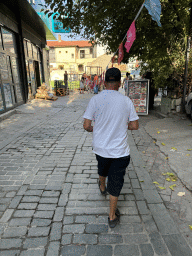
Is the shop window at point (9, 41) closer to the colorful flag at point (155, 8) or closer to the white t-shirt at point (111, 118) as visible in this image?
the colorful flag at point (155, 8)

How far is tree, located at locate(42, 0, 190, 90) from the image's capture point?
5.91 meters

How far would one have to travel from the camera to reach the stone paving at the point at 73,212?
213 cm

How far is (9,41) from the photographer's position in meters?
10.1

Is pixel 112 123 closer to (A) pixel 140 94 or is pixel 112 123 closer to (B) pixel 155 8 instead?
(B) pixel 155 8

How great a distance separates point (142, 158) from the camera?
4445 millimetres

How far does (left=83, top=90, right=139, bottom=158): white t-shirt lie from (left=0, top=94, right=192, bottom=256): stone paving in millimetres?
958

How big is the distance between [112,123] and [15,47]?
11.2 meters

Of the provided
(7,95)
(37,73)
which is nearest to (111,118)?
(7,95)

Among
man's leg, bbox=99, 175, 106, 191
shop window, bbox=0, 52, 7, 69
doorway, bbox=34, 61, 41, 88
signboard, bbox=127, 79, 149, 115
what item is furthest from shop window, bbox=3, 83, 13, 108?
man's leg, bbox=99, 175, 106, 191

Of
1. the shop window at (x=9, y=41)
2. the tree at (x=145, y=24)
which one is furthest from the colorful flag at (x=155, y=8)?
the shop window at (x=9, y=41)

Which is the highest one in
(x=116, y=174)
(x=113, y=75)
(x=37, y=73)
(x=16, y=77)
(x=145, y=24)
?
(x=145, y=24)

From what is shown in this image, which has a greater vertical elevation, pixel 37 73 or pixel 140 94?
pixel 37 73

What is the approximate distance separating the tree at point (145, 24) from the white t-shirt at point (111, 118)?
4.01 m

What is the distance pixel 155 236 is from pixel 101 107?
1.64m
